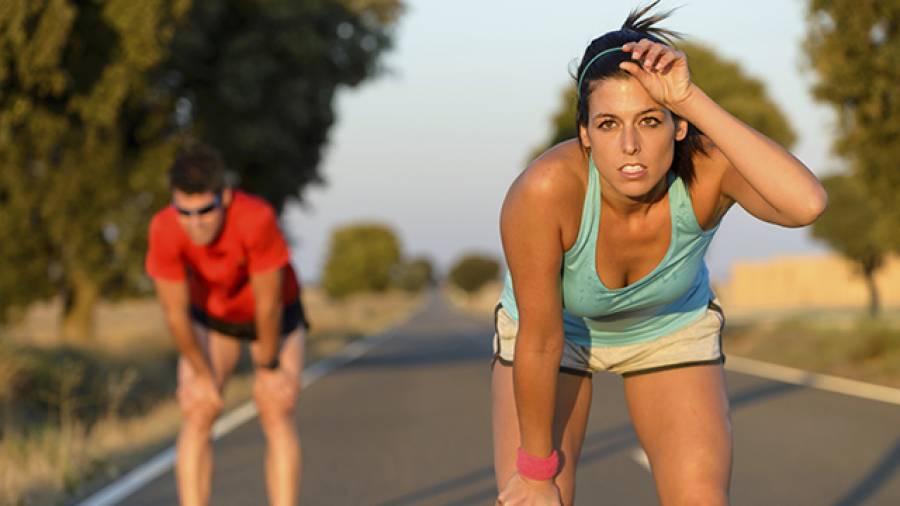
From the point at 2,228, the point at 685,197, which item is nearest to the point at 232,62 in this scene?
the point at 2,228

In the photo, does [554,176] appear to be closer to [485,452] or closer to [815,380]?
[485,452]

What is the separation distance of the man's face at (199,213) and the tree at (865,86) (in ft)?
38.9

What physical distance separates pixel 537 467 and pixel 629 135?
1020mm

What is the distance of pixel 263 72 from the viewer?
18.2m

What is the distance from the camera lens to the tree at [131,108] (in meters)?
14.2

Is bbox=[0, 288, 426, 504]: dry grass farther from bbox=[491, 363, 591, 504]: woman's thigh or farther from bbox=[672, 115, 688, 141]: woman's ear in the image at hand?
bbox=[672, 115, 688, 141]: woman's ear

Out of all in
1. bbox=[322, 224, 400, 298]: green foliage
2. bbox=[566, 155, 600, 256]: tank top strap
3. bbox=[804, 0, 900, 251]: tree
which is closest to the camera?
bbox=[566, 155, 600, 256]: tank top strap

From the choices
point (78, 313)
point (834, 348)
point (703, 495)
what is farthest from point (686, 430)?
point (834, 348)

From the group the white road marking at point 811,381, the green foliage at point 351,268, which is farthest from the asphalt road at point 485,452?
the green foliage at point 351,268

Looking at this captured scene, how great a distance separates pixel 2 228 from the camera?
1467 centimetres

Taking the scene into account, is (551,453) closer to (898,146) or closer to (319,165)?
(898,146)

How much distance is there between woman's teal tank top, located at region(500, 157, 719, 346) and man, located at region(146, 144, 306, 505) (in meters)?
1.66

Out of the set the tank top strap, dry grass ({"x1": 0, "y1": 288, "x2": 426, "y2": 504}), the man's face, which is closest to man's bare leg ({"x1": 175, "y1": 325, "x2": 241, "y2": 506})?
the man's face

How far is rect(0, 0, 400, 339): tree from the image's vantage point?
14.2 meters
